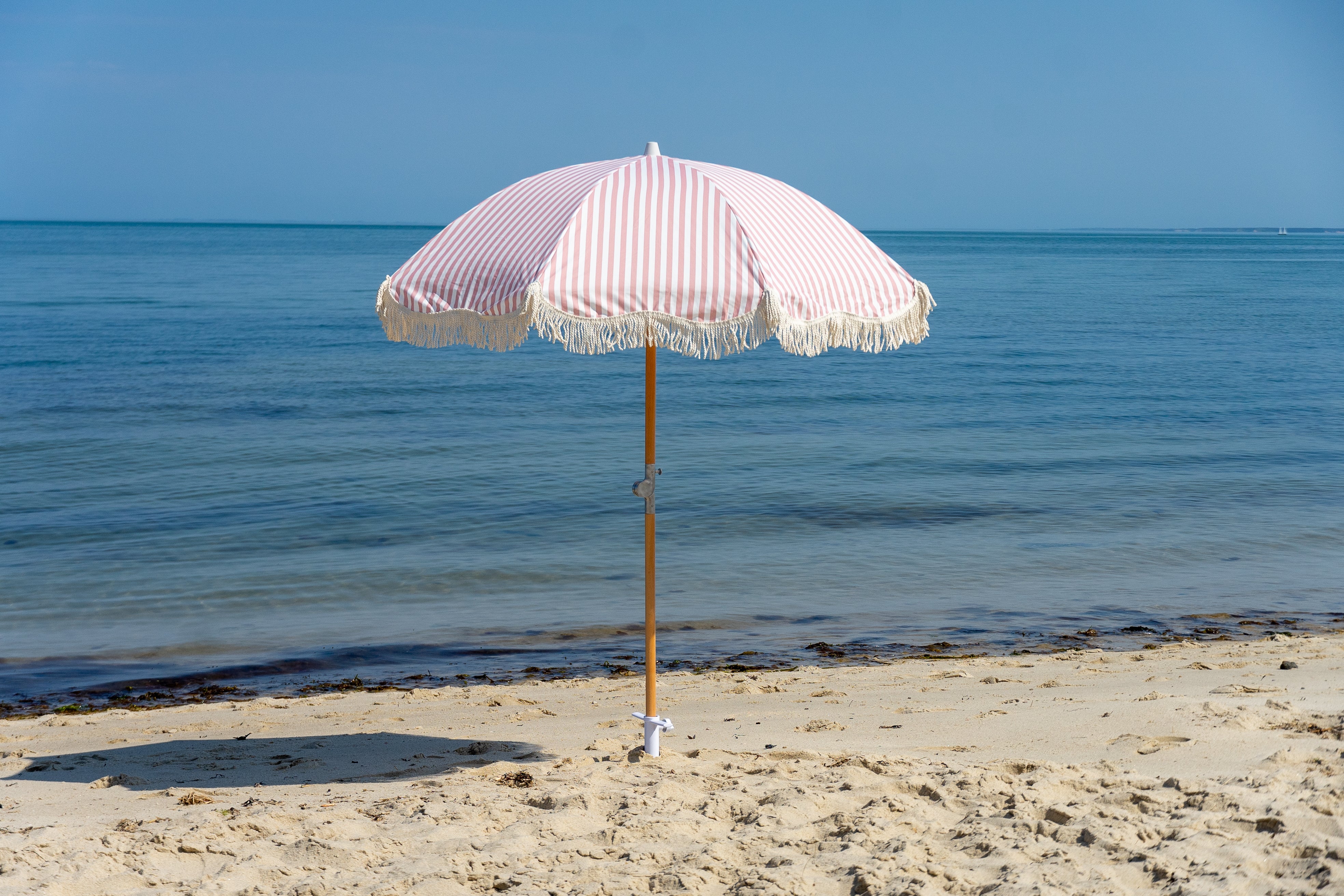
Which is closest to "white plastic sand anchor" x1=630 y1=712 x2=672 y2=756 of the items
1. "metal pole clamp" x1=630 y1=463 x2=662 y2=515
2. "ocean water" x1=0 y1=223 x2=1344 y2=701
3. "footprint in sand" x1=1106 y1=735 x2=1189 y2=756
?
"metal pole clamp" x1=630 y1=463 x2=662 y2=515

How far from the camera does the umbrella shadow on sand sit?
201 inches

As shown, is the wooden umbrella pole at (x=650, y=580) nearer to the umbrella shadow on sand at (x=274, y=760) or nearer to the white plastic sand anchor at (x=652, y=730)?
the white plastic sand anchor at (x=652, y=730)

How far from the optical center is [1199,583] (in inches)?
382

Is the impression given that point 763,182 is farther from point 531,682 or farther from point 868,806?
point 531,682

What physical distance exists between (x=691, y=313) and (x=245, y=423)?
15.7 meters

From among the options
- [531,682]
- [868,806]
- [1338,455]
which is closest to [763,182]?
[868,806]

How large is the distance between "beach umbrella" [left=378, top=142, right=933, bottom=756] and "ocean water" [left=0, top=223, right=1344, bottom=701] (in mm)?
3989

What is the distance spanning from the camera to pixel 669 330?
13.2ft

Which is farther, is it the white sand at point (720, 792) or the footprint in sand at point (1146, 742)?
the footprint in sand at point (1146, 742)

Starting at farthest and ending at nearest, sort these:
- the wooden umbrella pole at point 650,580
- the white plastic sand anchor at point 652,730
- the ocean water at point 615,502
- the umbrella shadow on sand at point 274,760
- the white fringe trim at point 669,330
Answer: the ocean water at point 615,502, the umbrella shadow on sand at point 274,760, the white plastic sand anchor at point 652,730, the wooden umbrella pole at point 650,580, the white fringe trim at point 669,330

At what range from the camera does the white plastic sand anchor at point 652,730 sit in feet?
16.3

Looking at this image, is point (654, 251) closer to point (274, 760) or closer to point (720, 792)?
point (720, 792)

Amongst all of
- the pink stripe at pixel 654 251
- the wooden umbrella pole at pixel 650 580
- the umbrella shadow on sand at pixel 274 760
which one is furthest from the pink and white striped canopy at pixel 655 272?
the umbrella shadow on sand at pixel 274 760

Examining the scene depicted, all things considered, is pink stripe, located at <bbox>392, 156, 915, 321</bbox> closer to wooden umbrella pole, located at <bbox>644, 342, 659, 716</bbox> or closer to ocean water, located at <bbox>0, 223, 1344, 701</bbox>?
wooden umbrella pole, located at <bbox>644, 342, 659, 716</bbox>
